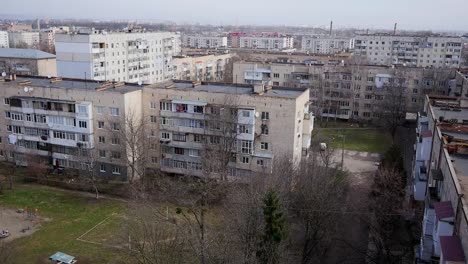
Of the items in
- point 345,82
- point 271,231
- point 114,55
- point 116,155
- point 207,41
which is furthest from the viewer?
point 207,41

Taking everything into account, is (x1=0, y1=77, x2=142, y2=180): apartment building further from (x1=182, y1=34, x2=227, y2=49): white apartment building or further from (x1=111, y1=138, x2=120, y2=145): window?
(x1=182, y1=34, x2=227, y2=49): white apartment building

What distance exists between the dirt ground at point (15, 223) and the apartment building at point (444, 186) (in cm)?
2177

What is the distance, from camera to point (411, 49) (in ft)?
307

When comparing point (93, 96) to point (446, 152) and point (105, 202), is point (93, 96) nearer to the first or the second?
point (105, 202)

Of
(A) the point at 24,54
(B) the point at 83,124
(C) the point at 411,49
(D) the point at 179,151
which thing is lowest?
(D) the point at 179,151

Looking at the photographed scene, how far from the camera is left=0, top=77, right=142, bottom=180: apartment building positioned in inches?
1351

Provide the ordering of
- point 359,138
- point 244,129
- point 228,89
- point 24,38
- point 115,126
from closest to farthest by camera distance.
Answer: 1. point 244,129
2. point 115,126
3. point 228,89
4. point 359,138
5. point 24,38

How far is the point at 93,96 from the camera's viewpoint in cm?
3447

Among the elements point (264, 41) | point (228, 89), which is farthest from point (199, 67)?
point (264, 41)

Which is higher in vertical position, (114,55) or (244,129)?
(114,55)

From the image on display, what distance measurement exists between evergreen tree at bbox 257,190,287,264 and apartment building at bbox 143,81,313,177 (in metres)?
11.9

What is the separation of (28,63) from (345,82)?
1721 inches

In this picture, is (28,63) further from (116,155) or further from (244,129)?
(244,129)

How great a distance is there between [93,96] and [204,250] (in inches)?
799
